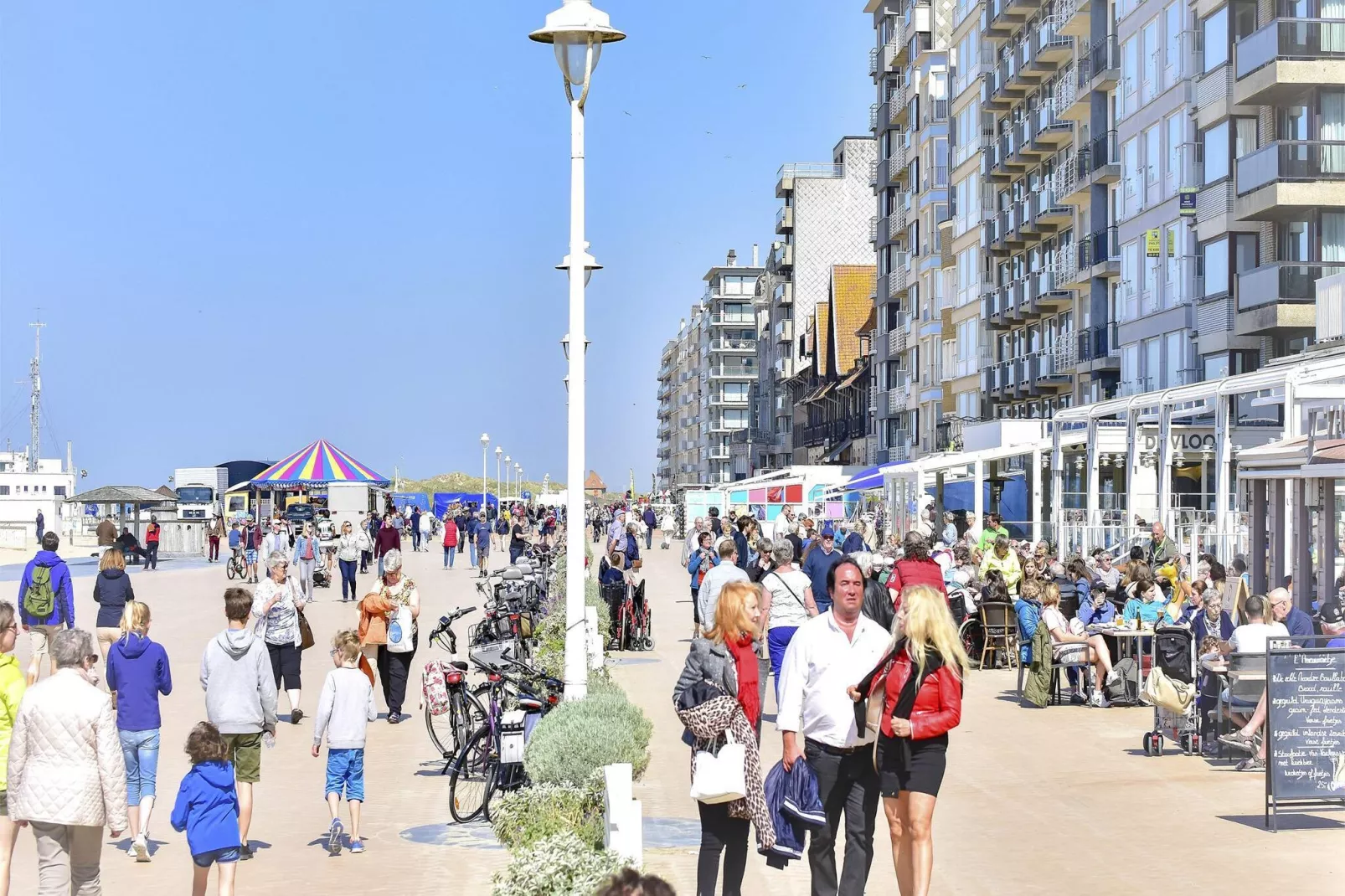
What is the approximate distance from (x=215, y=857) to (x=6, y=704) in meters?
1.72

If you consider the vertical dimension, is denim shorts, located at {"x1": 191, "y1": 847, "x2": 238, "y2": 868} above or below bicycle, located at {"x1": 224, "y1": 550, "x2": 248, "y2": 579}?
below

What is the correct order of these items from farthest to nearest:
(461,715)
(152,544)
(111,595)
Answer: (152,544), (111,595), (461,715)

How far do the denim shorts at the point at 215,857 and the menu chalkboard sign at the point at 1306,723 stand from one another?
6.83m

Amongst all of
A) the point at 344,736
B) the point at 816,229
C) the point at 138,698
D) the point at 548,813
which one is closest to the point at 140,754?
the point at 138,698

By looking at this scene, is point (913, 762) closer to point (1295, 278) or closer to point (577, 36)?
point (577, 36)

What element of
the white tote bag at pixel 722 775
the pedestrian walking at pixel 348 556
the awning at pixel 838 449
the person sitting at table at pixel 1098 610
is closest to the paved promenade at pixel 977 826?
the person sitting at table at pixel 1098 610

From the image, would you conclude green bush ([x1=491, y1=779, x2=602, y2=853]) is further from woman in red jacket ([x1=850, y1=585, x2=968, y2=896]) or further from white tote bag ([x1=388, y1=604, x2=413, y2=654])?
white tote bag ([x1=388, y1=604, x2=413, y2=654])

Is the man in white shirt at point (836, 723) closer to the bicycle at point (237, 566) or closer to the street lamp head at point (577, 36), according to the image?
the street lamp head at point (577, 36)

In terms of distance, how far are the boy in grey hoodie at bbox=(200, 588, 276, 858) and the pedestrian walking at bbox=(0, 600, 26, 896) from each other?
1282 millimetres

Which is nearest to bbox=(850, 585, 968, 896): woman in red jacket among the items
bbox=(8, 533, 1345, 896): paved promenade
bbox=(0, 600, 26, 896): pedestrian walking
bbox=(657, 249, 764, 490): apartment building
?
bbox=(8, 533, 1345, 896): paved promenade

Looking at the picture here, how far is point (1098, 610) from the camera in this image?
19234mm

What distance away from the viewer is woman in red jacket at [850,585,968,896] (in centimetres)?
815

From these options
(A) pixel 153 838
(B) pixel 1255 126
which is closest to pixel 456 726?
(A) pixel 153 838

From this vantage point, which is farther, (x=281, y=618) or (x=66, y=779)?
(x=281, y=618)
